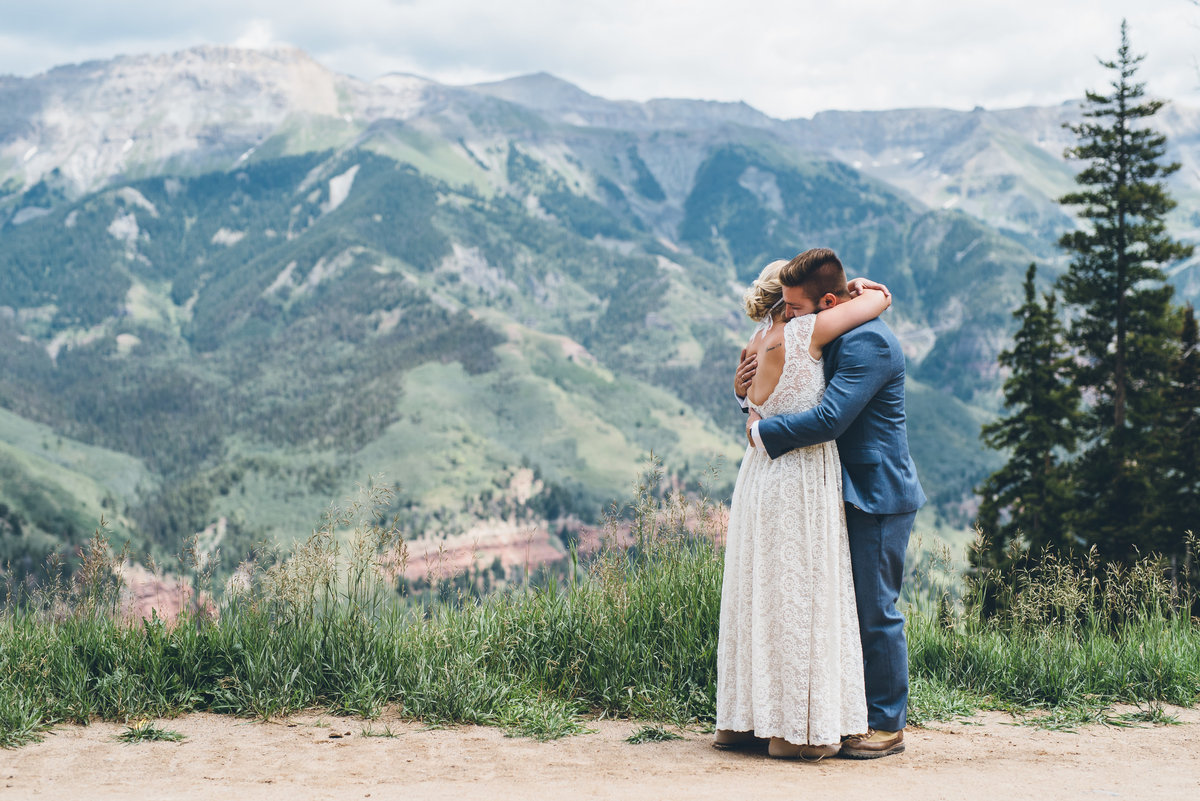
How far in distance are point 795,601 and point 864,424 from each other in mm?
1039

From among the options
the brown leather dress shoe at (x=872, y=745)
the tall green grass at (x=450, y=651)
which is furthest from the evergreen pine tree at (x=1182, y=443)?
the brown leather dress shoe at (x=872, y=745)

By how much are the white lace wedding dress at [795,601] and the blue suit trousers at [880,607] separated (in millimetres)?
67

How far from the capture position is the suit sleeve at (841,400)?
4961mm

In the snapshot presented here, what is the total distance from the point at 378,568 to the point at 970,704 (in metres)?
3.98

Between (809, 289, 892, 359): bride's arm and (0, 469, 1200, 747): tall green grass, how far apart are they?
191 centimetres

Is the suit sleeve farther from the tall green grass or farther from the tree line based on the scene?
the tree line

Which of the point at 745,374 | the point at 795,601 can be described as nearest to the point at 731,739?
the point at 795,601

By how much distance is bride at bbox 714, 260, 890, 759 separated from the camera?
501 centimetres

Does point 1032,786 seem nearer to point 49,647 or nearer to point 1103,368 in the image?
point 49,647

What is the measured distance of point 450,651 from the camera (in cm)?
616

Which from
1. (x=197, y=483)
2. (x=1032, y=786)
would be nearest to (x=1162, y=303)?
(x=1032, y=786)

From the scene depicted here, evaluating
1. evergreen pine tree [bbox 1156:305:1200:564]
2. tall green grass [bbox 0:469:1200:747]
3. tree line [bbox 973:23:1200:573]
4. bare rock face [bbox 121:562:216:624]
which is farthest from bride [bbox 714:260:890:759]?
evergreen pine tree [bbox 1156:305:1200:564]

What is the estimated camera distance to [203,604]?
641 cm

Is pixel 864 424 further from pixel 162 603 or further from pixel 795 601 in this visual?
pixel 162 603
